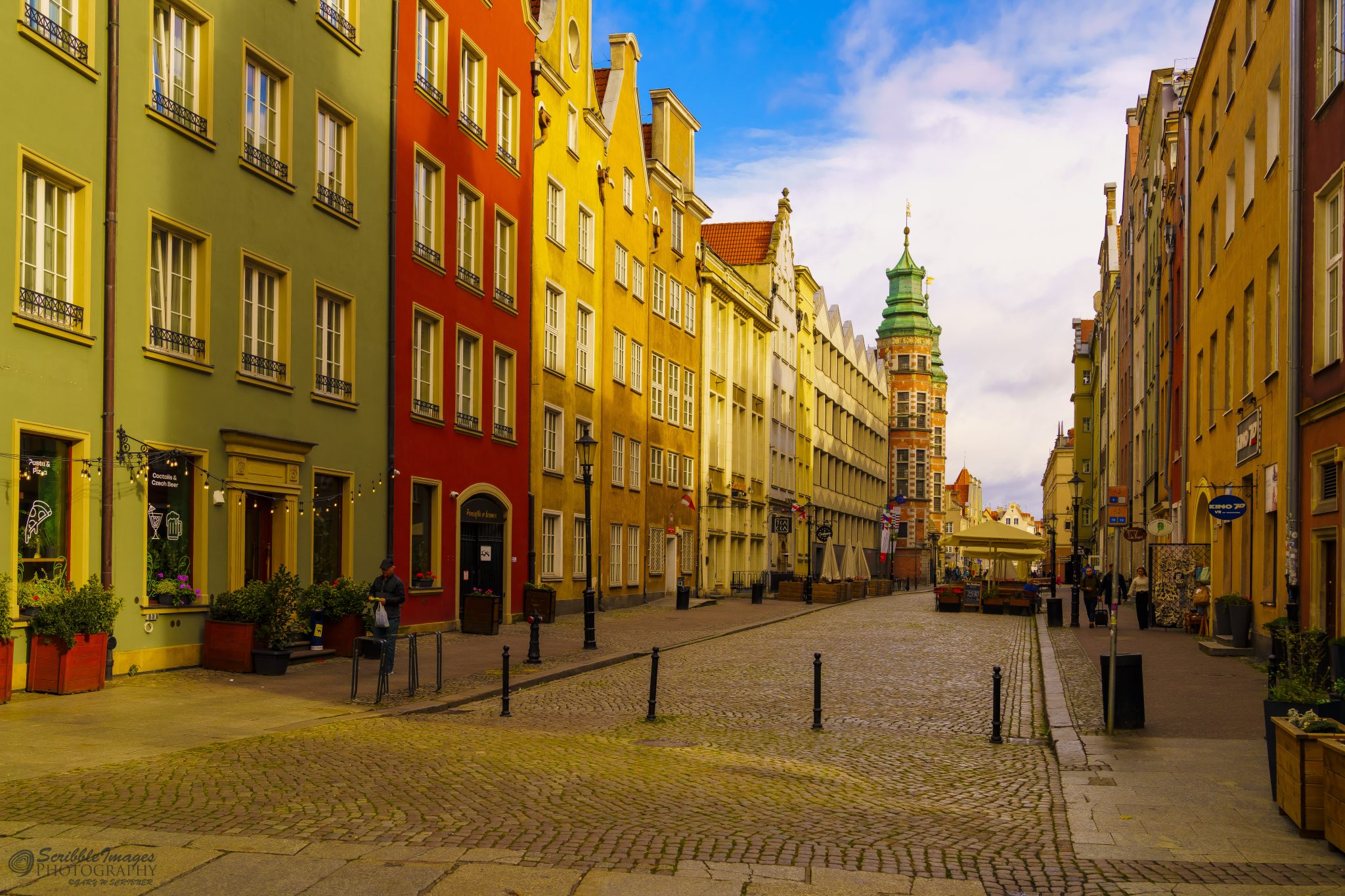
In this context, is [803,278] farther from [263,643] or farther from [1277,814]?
[1277,814]

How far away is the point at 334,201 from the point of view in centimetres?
2350

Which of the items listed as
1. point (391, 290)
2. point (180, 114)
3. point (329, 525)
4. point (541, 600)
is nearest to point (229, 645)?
point (329, 525)

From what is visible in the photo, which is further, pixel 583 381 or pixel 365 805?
pixel 583 381

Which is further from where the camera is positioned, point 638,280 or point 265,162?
point 638,280

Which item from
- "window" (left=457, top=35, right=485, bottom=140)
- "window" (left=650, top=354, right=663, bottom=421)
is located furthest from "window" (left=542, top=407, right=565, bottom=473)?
"window" (left=650, top=354, right=663, bottom=421)

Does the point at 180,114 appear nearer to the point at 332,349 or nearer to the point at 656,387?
the point at 332,349

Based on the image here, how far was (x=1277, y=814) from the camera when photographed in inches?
363

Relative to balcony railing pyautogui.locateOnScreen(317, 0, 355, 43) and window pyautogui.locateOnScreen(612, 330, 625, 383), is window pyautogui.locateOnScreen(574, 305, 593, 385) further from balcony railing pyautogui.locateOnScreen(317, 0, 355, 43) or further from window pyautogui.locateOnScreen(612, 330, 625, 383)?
balcony railing pyautogui.locateOnScreen(317, 0, 355, 43)

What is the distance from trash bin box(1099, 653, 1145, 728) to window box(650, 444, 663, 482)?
31.6 m

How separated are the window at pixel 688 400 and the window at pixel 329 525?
26.0 meters

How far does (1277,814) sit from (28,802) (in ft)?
28.9

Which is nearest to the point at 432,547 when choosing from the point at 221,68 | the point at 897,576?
the point at 221,68

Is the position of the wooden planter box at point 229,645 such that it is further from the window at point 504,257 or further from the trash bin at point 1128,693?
the window at point 504,257

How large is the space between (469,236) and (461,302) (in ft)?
5.81
